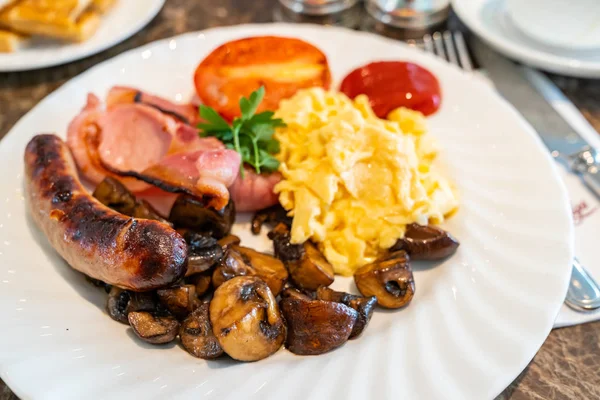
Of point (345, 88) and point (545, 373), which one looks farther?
point (345, 88)

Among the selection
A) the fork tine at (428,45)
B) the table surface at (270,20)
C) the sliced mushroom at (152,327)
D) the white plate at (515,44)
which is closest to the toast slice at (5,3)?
the table surface at (270,20)

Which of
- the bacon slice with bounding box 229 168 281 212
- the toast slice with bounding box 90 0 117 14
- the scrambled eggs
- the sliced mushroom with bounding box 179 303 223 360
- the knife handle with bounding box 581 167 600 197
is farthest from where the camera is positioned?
the toast slice with bounding box 90 0 117 14

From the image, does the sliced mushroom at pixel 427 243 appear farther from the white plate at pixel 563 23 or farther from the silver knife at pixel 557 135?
the white plate at pixel 563 23

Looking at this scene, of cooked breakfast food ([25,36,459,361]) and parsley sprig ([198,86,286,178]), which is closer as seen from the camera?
cooked breakfast food ([25,36,459,361])

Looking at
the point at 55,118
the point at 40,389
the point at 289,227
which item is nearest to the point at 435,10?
the point at 289,227

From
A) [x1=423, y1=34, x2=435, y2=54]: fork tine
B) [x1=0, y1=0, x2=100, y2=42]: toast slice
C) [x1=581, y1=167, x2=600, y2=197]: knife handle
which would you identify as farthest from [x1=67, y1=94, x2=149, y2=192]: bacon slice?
[x1=581, y1=167, x2=600, y2=197]: knife handle

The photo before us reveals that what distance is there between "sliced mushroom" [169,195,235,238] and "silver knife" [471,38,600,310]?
1.38m

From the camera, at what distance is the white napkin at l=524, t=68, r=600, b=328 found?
1.96 meters

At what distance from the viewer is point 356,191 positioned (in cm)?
214

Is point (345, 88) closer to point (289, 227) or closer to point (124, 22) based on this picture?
point (289, 227)

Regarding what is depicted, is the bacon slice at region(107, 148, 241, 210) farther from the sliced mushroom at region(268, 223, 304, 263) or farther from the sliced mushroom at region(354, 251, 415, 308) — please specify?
the sliced mushroom at region(354, 251, 415, 308)

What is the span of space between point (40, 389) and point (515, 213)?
1826 millimetres

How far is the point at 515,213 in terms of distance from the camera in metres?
2.13

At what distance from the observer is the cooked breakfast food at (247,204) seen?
1710 mm
